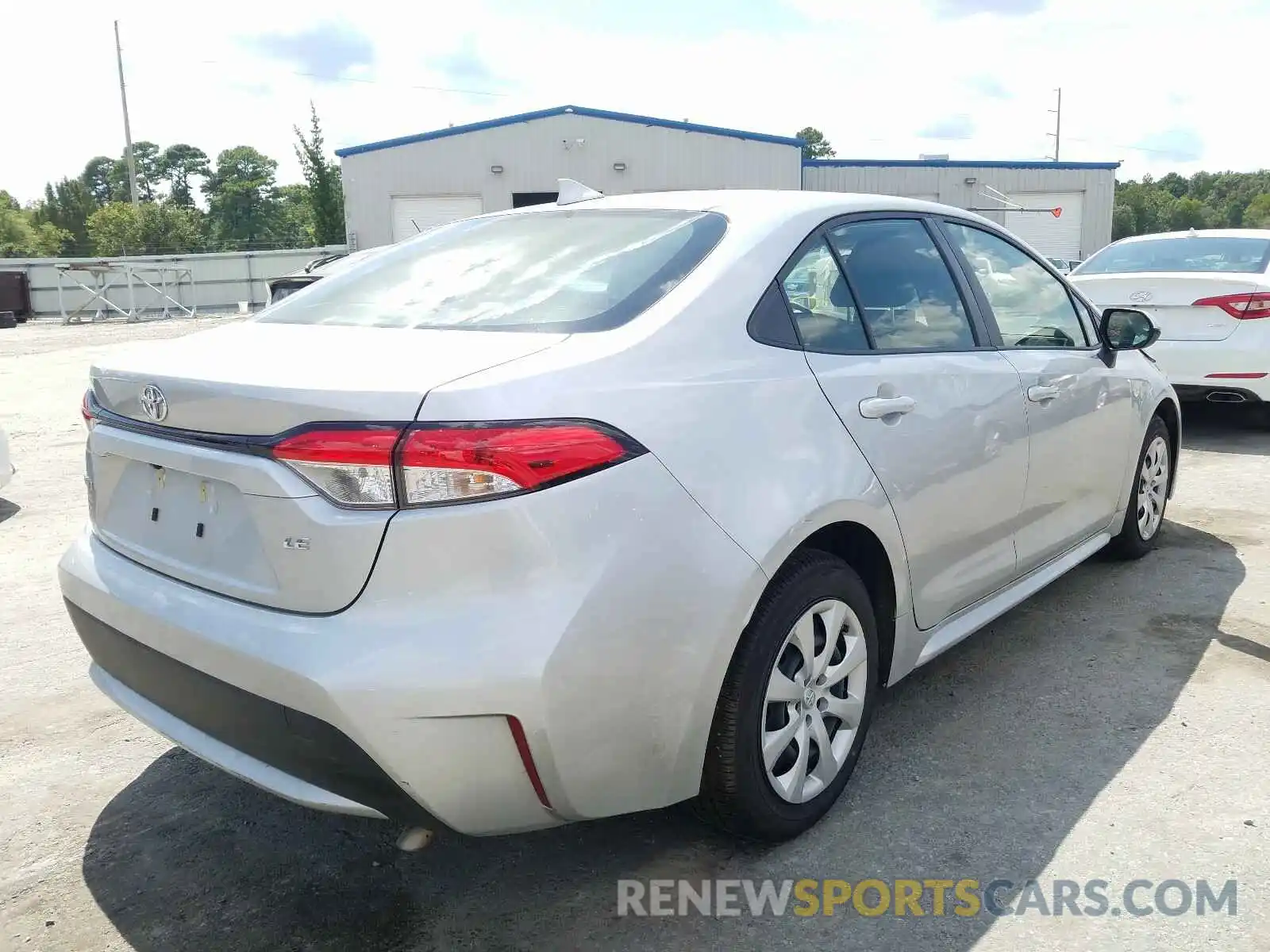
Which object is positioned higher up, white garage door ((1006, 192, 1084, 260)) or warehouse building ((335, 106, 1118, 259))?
warehouse building ((335, 106, 1118, 259))

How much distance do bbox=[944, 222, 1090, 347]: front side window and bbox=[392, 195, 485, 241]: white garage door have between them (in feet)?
90.7

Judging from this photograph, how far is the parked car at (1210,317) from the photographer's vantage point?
7.01 meters

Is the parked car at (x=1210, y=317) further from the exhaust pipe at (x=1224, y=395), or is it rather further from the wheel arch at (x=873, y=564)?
the wheel arch at (x=873, y=564)

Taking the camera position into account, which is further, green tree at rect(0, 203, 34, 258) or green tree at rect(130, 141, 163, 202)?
green tree at rect(130, 141, 163, 202)

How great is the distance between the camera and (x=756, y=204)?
2.80 meters

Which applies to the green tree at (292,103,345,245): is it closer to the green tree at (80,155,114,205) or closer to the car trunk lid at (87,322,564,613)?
the car trunk lid at (87,322,564,613)

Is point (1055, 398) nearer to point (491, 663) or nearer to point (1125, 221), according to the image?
point (491, 663)

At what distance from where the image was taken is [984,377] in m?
3.17

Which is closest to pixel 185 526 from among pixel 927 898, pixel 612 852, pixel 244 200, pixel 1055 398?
pixel 612 852

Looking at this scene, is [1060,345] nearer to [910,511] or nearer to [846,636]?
[910,511]

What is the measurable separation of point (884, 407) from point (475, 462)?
1265 mm

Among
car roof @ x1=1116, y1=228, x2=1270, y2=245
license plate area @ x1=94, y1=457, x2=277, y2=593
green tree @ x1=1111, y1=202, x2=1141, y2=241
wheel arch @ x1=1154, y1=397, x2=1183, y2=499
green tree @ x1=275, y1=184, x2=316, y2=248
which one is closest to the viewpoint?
license plate area @ x1=94, y1=457, x2=277, y2=593

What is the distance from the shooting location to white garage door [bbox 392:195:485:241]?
30.0 meters

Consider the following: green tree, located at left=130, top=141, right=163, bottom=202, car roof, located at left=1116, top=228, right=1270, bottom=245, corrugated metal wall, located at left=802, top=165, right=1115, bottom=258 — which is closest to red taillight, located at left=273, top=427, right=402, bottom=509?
car roof, located at left=1116, top=228, right=1270, bottom=245
